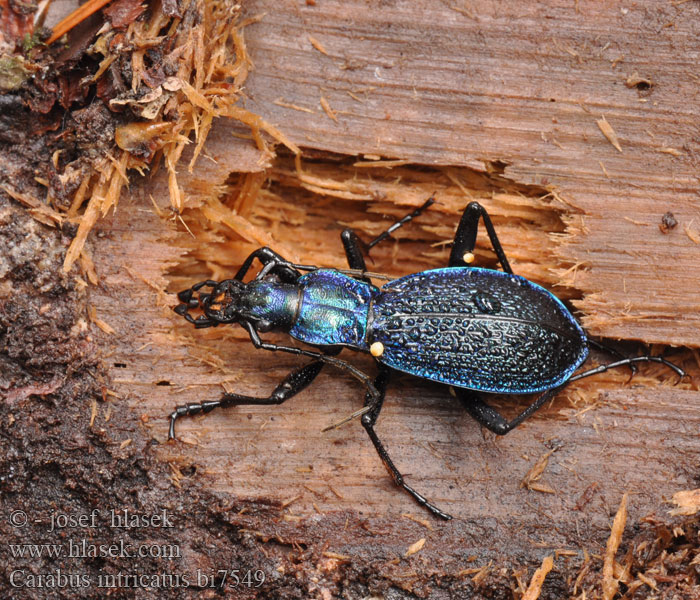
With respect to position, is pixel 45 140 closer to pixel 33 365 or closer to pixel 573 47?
pixel 33 365

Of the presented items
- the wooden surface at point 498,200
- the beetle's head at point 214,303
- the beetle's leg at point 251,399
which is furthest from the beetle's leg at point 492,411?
the beetle's head at point 214,303

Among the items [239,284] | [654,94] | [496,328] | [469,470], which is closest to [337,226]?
[239,284]

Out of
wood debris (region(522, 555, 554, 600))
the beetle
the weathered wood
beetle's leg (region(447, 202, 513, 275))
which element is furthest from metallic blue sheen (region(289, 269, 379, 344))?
wood debris (region(522, 555, 554, 600))

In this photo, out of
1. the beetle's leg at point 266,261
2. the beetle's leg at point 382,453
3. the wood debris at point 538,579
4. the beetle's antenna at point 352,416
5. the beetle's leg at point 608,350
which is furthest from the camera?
the beetle's leg at point 608,350

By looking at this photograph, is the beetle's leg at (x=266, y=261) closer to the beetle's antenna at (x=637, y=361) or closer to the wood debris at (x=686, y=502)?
the beetle's antenna at (x=637, y=361)

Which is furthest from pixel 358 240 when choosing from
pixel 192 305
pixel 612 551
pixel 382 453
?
pixel 612 551

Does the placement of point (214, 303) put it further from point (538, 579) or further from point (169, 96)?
point (538, 579)
